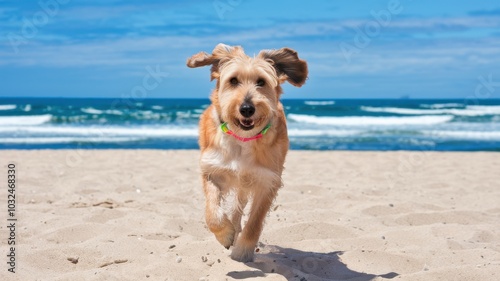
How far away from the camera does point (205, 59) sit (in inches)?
178

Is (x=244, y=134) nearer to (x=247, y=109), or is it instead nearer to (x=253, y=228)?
(x=247, y=109)

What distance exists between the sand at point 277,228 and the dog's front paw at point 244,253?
8cm

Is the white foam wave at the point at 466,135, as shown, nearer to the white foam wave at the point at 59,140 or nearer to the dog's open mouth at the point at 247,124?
the white foam wave at the point at 59,140

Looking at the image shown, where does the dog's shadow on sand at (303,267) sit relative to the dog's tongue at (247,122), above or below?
below

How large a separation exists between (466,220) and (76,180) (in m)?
5.38

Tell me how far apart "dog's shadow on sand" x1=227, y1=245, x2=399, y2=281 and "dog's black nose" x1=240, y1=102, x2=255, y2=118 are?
1121 millimetres

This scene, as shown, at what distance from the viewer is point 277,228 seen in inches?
221

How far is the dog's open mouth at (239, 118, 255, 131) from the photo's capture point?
164 inches

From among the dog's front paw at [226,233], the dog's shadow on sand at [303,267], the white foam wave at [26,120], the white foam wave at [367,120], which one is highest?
the white foam wave at [367,120]

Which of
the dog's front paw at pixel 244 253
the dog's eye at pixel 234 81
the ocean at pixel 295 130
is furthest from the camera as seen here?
the ocean at pixel 295 130

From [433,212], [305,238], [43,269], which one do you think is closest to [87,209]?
[43,269]

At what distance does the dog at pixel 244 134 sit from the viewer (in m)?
4.17

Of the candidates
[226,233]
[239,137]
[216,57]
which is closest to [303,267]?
[226,233]

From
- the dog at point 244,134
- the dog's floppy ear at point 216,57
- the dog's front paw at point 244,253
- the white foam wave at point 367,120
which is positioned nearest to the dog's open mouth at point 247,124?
the dog at point 244,134
